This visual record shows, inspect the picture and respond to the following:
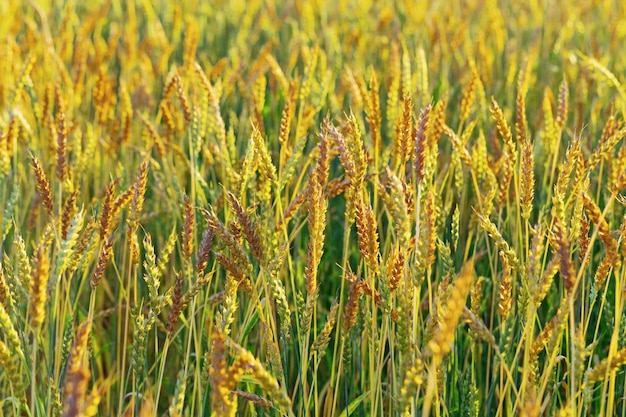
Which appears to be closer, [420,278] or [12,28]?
[420,278]

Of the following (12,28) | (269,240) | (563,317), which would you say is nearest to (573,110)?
(269,240)

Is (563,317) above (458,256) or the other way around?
above

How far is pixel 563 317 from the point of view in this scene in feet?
3.11

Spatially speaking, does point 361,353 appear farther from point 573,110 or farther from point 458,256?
point 573,110

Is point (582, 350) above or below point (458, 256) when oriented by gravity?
above

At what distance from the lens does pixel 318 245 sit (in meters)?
1.04

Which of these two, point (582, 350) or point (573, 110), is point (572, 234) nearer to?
point (582, 350)

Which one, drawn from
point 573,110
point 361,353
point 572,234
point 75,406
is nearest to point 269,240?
point 361,353

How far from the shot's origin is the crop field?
1.04m

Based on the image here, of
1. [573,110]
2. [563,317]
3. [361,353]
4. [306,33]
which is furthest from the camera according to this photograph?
[306,33]

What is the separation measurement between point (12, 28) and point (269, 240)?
222 centimetres

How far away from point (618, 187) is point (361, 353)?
0.57 metres

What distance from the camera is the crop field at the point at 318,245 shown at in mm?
1044

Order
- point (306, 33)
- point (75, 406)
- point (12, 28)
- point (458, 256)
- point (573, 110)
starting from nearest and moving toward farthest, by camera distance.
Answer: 1. point (75, 406)
2. point (458, 256)
3. point (573, 110)
4. point (12, 28)
5. point (306, 33)
